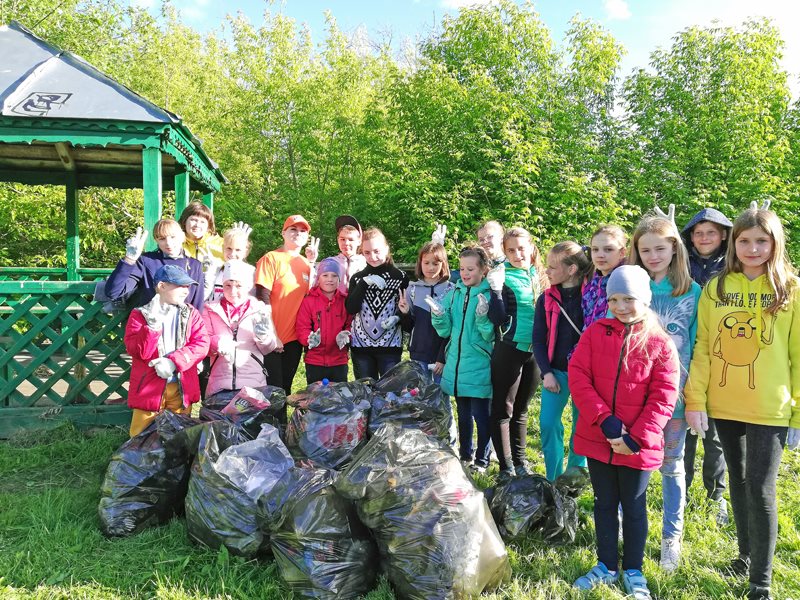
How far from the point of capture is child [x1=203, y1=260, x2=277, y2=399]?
3.89 metres

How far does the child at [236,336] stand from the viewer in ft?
12.8

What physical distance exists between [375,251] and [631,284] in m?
2.20

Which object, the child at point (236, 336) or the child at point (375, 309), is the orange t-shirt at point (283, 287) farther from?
the child at point (375, 309)

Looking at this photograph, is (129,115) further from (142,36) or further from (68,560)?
(142,36)

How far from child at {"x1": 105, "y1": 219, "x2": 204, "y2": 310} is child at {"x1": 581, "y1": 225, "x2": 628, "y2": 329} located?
2.78 metres

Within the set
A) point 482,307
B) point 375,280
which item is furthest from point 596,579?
point 375,280

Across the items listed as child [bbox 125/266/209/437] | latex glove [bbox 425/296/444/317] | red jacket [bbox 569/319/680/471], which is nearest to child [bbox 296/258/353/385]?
latex glove [bbox 425/296/444/317]

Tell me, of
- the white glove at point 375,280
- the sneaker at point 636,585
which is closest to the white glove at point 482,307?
the white glove at point 375,280

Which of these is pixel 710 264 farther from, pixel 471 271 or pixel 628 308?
pixel 471 271

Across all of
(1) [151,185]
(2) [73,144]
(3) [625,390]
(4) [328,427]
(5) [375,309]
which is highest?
(2) [73,144]

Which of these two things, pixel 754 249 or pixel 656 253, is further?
pixel 656 253

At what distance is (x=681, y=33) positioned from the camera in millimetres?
14883

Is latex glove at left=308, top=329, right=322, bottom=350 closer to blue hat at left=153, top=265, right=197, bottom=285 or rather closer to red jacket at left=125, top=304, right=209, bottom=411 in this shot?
red jacket at left=125, top=304, right=209, bottom=411

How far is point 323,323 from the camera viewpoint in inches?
170
